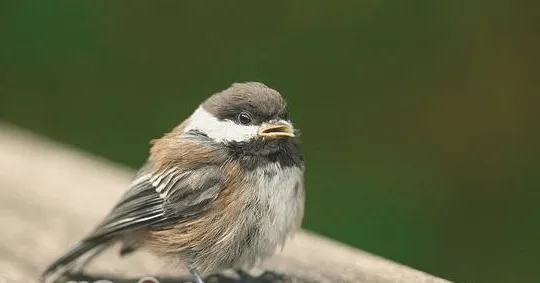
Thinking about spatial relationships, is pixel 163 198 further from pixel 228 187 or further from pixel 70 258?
pixel 70 258

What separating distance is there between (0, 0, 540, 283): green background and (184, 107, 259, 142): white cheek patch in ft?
5.15

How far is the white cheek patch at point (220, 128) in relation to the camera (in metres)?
2.34

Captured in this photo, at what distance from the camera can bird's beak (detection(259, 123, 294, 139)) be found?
2285 millimetres

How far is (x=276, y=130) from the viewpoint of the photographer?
2.30 metres

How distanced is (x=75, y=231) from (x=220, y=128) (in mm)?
882

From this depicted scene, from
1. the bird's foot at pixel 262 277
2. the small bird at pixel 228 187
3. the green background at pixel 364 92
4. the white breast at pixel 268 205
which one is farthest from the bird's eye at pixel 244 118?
the green background at pixel 364 92

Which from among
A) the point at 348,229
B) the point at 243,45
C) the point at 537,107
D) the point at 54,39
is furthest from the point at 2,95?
the point at 537,107

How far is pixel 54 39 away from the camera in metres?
4.66

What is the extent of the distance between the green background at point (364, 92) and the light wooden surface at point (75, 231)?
0.82 metres

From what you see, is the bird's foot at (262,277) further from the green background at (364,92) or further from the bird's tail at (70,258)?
the green background at (364,92)

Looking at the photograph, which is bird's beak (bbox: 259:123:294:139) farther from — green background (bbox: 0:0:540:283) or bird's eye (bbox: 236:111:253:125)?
green background (bbox: 0:0:540:283)

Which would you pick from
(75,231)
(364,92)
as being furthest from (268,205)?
(364,92)

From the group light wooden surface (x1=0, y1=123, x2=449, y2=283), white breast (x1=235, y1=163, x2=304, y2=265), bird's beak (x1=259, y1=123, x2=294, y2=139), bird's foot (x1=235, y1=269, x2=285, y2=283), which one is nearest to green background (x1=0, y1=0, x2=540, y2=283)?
light wooden surface (x1=0, y1=123, x2=449, y2=283)

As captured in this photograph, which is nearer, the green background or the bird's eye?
the bird's eye
